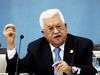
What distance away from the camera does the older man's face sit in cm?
156

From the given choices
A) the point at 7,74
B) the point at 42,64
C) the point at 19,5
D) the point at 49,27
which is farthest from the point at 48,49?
the point at 19,5

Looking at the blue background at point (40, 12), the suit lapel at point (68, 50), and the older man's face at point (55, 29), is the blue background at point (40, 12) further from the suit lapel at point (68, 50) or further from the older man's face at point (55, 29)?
the older man's face at point (55, 29)

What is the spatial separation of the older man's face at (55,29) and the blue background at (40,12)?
0.83 metres

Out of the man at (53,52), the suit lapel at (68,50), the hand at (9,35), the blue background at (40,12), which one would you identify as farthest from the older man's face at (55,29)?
the blue background at (40,12)

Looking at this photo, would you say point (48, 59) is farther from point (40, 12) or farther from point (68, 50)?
point (40, 12)

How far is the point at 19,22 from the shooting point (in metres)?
2.49

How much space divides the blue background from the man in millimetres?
656

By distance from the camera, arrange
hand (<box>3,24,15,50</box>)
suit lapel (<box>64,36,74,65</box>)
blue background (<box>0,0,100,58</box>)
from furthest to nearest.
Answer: blue background (<box>0,0,100,58</box>)
suit lapel (<box>64,36,74,65</box>)
hand (<box>3,24,15,50</box>)

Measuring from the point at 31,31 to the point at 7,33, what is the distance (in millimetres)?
1104

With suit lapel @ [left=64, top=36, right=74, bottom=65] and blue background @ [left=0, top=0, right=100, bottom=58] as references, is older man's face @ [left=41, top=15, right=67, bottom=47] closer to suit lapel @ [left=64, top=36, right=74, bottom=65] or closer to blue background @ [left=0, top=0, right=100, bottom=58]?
suit lapel @ [left=64, top=36, right=74, bottom=65]

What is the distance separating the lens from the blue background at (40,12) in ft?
7.89

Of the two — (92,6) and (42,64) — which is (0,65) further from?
(92,6)

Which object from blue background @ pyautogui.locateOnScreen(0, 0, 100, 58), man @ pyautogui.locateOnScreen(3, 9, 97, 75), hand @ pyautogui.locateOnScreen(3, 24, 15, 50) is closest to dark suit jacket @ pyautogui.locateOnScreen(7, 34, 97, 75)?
man @ pyautogui.locateOnScreen(3, 9, 97, 75)

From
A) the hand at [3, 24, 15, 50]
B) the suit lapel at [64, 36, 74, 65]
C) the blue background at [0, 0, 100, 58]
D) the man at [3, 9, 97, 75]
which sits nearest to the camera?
the hand at [3, 24, 15, 50]
